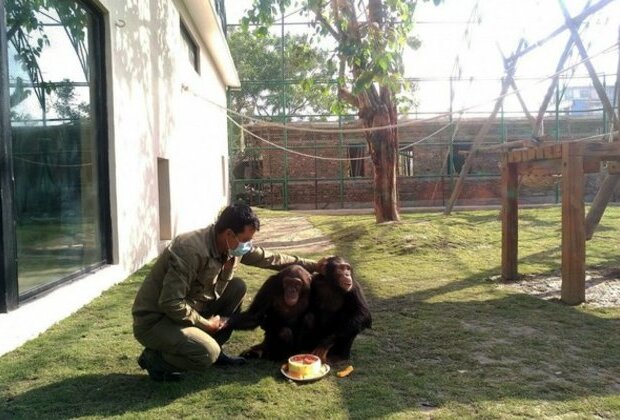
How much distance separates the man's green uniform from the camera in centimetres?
331

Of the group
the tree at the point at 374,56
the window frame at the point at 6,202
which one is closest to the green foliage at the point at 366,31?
the tree at the point at 374,56

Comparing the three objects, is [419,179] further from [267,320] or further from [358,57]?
[267,320]

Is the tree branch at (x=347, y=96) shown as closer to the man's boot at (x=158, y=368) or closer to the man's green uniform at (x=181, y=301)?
the man's green uniform at (x=181, y=301)

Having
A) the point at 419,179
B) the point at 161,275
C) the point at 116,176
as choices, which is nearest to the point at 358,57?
the point at 116,176

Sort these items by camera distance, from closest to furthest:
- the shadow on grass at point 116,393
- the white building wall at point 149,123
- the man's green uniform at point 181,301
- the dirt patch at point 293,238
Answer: the shadow on grass at point 116,393 < the man's green uniform at point 181,301 < the white building wall at point 149,123 < the dirt patch at point 293,238

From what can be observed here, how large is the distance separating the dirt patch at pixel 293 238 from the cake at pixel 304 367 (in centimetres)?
577

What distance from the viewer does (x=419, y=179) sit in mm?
21422

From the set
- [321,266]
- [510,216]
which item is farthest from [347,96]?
[321,266]

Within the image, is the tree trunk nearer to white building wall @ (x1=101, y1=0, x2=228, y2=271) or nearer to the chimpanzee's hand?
white building wall @ (x1=101, y1=0, x2=228, y2=271)

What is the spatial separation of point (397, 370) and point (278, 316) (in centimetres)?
93

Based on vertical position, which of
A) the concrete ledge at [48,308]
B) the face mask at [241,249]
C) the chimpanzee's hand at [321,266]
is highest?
the face mask at [241,249]

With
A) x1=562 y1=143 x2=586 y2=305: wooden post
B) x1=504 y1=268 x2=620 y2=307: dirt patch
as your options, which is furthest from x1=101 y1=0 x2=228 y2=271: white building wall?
x1=562 y1=143 x2=586 y2=305: wooden post

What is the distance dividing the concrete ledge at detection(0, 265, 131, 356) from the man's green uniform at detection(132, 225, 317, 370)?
133cm

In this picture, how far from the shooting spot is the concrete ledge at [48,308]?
164 inches
